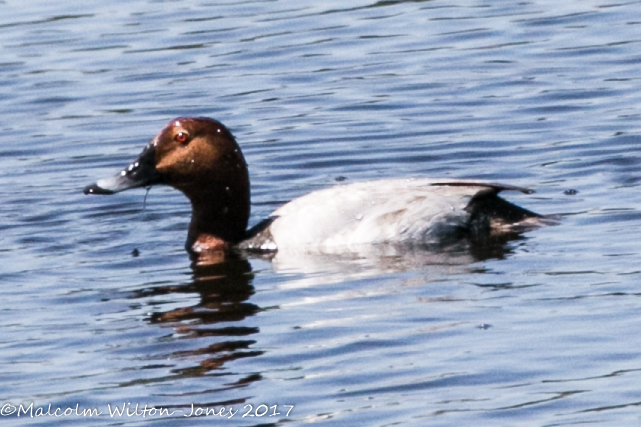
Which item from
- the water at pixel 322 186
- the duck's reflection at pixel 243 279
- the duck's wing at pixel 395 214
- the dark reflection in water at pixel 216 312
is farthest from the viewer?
the duck's wing at pixel 395 214

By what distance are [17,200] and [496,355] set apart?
5.26 meters

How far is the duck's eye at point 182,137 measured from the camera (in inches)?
396

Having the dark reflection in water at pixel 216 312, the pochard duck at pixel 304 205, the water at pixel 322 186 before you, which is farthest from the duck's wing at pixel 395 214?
the dark reflection in water at pixel 216 312

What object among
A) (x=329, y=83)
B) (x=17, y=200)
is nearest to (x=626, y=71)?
(x=329, y=83)

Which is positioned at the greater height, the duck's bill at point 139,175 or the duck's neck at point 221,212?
the duck's bill at point 139,175

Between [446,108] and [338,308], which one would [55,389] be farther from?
[446,108]

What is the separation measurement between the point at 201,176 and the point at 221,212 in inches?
10.6

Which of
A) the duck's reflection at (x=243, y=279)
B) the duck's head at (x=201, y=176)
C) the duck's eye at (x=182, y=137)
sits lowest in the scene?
the duck's reflection at (x=243, y=279)

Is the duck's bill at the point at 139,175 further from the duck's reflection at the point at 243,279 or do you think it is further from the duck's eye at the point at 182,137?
the duck's reflection at the point at 243,279

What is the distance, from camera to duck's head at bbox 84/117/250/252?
10.1 metres

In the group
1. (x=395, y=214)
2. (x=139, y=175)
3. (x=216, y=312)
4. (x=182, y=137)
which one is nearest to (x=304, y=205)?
(x=395, y=214)

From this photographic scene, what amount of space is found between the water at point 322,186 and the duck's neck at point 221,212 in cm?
25

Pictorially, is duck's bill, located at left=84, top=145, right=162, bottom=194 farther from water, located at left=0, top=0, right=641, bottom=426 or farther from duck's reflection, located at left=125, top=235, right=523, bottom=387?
duck's reflection, located at left=125, top=235, right=523, bottom=387

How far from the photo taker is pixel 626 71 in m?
14.1
